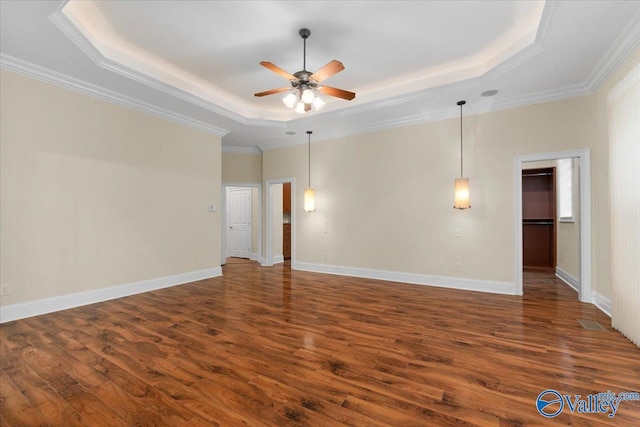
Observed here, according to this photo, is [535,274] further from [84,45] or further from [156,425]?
[84,45]

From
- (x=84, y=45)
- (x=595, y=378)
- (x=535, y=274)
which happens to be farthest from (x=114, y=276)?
(x=535, y=274)

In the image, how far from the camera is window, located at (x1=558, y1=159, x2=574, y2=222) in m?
5.51

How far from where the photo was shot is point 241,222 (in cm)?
861

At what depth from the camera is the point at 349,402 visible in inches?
74.7

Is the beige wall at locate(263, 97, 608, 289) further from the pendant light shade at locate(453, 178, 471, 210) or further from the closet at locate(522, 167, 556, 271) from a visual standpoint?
the closet at locate(522, 167, 556, 271)

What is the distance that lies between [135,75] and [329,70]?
2.69m

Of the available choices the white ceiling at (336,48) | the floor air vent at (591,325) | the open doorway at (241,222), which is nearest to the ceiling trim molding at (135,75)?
the white ceiling at (336,48)

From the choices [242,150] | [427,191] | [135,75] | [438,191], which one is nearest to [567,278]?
[438,191]

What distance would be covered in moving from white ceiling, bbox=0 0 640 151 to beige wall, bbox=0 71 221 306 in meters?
0.39

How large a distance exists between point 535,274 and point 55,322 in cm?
809

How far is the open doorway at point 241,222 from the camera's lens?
Answer: 8148 millimetres

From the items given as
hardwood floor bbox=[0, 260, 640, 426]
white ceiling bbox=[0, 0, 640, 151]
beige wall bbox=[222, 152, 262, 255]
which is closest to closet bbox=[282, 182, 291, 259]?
beige wall bbox=[222, 152, 262, 255]

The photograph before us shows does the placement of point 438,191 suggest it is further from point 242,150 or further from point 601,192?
point 242,150

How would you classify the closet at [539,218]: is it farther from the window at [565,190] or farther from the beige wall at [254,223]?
the beige wall at [254,223]
